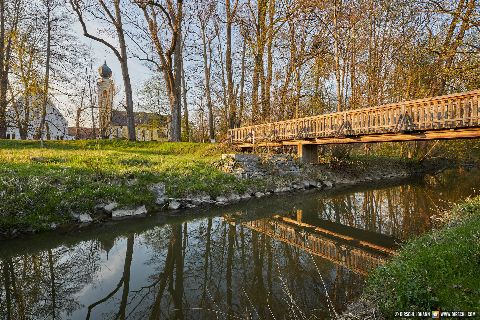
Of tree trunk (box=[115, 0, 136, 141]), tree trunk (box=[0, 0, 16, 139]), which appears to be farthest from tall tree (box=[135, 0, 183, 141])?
tree trunk (box=[0, 0, 16, 139])

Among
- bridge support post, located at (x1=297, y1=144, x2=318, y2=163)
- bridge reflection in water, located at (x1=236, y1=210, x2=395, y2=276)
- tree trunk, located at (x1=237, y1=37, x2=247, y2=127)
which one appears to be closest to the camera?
bridge reflection in water, located at (x1=236, y1=210, x2=395, y2=276)

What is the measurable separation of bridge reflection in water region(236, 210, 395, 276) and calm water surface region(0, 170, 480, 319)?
0.08 ft

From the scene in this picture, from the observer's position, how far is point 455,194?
44.9 ft

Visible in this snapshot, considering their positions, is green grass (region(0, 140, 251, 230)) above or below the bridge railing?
below

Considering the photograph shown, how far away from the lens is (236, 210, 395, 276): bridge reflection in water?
5.98 m

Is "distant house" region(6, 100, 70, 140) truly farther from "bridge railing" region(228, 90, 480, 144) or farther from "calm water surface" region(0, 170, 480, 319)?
"bridge railing" region(228, 90, 480, 144)

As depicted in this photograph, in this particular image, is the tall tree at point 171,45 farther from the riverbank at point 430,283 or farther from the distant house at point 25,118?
the riverbank at point 430,283

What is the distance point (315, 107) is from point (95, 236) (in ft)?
64.1

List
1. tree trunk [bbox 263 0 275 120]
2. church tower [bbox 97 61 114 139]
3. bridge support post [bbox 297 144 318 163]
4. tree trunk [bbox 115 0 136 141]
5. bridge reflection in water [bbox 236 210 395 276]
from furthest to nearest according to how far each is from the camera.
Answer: church tower [bbox 97 61 114 139]
tree trunk [bbox 115 0 136 141]
tree trunk [bbox 263 0 275 120]
bridge support post [bbox 297 144 318 163]
bridge reflection in water [bbox 236 210 395 276]

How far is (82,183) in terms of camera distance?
31.9ft

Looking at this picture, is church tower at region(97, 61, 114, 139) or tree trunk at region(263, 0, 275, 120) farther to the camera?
church tower at region(97, 61, 114, 139)

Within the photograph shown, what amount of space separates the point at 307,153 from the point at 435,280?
1446cm

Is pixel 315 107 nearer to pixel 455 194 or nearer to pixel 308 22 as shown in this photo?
pixel 308 22

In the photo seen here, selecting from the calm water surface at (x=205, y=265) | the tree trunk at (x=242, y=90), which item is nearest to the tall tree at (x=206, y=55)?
the tree trunk at (x=242, y=90)
